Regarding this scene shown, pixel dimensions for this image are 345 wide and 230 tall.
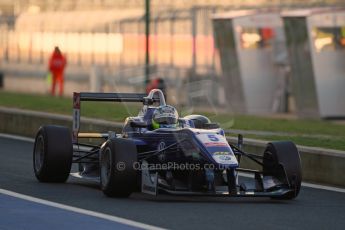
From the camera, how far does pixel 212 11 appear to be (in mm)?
42438

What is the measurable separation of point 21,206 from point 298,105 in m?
22.6

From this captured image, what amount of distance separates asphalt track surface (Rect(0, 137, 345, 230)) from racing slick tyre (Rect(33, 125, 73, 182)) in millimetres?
130

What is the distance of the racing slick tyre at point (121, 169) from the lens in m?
14.3

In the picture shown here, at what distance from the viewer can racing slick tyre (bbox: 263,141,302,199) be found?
1480cm

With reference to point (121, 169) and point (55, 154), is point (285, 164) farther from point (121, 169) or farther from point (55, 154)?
point (55, 154)

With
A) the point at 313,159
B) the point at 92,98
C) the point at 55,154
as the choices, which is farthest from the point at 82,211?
the point at 313,159

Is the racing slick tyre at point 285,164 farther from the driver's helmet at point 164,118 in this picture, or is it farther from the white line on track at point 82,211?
the white line on track at point 82,211

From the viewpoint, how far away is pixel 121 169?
1430cm

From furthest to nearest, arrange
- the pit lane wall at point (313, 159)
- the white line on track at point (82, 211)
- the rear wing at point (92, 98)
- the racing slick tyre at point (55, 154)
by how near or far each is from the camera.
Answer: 1. the pit lane wall at point (313, 159)
2. the rear wing at point (92, 98)
3. the racing slick tyre at point (55, 154)
4. the white line on track at point (82, 211)

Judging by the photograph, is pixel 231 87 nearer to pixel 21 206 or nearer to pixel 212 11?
pixel 212 11

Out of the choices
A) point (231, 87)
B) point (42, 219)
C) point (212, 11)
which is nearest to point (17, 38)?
point (212, 11)

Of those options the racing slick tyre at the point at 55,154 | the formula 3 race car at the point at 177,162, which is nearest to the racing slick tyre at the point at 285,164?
the formula 3 race car at the point at 177,162

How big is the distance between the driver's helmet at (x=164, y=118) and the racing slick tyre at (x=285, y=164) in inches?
44.4

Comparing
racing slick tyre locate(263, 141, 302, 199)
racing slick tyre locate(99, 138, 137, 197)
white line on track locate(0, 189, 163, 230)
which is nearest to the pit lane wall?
racing slick tyre locate(263, 141, 302, 199)
